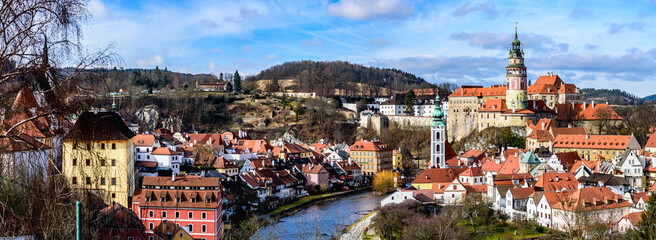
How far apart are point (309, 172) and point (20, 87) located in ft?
121

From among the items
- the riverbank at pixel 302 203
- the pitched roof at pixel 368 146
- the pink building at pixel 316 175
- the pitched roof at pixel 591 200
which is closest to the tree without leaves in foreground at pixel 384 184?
the riverbank at pixel 302 203

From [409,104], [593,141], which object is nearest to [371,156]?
[593,141]

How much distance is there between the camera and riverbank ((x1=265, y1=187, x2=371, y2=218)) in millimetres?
32122

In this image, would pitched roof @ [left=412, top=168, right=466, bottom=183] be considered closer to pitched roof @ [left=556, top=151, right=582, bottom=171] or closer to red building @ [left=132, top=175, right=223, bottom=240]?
pitched roof @ [left=556, top=151, right=582, bottom=171]

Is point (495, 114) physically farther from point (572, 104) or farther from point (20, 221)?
point (20, 221)

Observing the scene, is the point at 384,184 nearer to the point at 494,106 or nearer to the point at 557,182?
the point at 557,182

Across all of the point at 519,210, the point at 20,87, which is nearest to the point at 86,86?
the point at 20,87

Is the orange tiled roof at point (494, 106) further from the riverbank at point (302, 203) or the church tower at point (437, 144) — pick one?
the riverbank at point (302, 203)

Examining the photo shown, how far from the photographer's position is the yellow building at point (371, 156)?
50844 millimetres

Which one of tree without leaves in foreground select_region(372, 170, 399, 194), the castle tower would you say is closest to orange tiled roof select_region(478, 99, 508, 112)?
the castle tower

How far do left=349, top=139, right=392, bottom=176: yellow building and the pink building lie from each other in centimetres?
852

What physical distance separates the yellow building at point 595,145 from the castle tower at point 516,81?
5856mm

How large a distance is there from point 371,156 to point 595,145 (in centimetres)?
1709

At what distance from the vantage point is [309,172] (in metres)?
42.3
